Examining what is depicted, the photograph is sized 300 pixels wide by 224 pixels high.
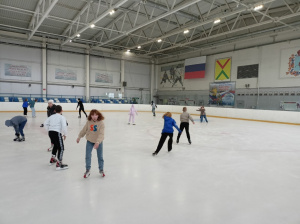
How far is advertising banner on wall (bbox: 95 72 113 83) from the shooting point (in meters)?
25.8

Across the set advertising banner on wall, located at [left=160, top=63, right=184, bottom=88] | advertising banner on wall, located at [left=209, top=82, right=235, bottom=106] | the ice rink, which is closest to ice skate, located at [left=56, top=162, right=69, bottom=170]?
the ice rink

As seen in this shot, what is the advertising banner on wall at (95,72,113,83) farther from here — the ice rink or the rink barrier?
the ice rink

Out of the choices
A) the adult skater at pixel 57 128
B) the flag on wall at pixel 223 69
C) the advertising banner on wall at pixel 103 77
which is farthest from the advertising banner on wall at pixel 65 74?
the adult skater at pixel 57 128

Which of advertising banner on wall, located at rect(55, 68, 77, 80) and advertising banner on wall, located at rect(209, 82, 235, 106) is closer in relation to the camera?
advertising banner on wall, located at rect(209, 82, 235, 106)

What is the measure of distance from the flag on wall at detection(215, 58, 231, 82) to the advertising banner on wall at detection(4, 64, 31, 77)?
19823mm

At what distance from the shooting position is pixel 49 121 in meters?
4.05

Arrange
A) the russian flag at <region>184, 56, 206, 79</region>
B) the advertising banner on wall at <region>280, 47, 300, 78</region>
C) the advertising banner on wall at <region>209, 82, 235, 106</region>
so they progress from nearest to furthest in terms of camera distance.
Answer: the advertising banner on wall at <region>280, 47, 300, 78</region>
the advertising banner on wall at <region>209, 82, 235, 106</region>
the russian flag at <region>184, 56, 206, 79</region>

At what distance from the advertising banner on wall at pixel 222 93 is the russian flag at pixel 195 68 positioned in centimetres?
204

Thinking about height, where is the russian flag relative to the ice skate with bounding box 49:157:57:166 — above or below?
above

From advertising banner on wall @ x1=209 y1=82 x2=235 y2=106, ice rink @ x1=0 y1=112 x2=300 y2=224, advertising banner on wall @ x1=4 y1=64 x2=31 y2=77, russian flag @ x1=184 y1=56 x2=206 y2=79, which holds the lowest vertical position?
ice rink @ x1=0 y1=112 x2=300 y2=224

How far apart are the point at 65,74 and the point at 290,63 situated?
22.1m

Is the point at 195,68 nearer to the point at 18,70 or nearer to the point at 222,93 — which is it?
the point at 222,93

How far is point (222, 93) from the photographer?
2186 cm

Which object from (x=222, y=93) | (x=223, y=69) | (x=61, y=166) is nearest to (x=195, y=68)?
(x=223, y=69)
